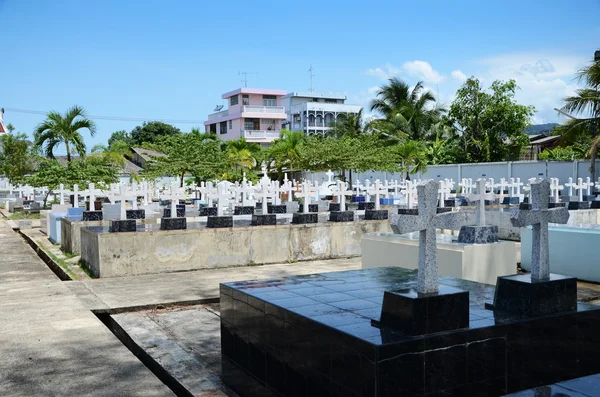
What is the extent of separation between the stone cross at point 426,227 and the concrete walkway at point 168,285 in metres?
5.13

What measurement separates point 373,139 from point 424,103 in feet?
37.8

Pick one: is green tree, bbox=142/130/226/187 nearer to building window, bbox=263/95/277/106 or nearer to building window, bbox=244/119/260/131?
building window, bbox=244/119/260/131

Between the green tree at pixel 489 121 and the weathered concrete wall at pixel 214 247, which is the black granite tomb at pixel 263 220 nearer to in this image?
the weathered concrete wall at pixel 214 247

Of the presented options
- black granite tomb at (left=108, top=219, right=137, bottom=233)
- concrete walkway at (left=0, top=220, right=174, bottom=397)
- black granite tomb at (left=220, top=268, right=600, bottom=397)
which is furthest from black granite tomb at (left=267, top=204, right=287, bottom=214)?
black granite tomb at (left=220, top=268, right=600, bottom=397)

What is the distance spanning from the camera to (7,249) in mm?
16656

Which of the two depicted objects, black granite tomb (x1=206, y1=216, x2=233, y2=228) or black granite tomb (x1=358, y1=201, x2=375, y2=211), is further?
black granite tomb (x1=358, y1=201, x2=375, y2=211)

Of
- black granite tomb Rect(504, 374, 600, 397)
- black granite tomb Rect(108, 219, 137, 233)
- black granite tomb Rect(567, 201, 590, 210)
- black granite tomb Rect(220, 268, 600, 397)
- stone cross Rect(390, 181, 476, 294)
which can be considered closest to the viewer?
black granite tomb Rect(504, 374, 600, 397)

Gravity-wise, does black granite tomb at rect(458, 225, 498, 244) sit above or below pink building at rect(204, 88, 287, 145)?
below

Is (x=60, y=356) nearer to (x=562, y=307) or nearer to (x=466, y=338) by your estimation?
(x=466, y=338)

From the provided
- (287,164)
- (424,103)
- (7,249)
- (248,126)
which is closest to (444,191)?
(7,249)

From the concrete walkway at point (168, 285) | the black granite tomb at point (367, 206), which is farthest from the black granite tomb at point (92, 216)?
the black granite tomb at point (367, 206)

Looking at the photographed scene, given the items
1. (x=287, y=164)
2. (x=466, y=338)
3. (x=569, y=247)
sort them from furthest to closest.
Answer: (x=287, y=164), (x=569, y=247), (x=466, y=338)

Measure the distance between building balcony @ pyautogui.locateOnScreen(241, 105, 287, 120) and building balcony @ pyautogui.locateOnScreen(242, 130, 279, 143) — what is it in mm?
2161

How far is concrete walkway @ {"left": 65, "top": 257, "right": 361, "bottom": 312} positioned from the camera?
8.53 metres
